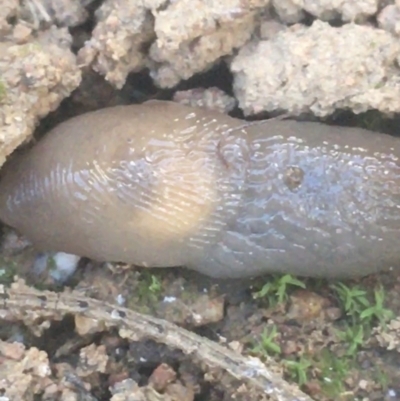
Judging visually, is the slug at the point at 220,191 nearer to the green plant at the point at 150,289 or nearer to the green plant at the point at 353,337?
the green plant at the point at 150,289

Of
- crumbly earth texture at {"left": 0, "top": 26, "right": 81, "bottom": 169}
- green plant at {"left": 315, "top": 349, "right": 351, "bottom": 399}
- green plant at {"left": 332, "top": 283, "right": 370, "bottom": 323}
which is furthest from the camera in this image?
green plant at {"left": 332, "top": 283, "right": 370, "bottom": 323}

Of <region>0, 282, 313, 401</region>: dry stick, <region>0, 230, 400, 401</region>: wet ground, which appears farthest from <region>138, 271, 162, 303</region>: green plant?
<region>0, 282, 313, 401</region>: dry stick

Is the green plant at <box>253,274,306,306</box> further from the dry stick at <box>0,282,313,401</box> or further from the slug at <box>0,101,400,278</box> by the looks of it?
the dry stick at <box>0,282,313,401</box>

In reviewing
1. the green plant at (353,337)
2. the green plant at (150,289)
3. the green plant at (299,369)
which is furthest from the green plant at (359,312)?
the green plant at (150,289)

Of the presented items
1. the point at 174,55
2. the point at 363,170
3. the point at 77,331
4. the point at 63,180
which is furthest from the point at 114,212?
the point at 363,170

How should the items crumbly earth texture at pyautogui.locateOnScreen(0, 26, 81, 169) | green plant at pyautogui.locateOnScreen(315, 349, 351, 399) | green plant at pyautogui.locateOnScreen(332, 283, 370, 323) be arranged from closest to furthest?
crumbly earth texture at pyautogui.locateOnScreen(0, 26, 81, 169) < green plant at pyautogui.locateOnScreen(315, 349, 351, 399) < green plant at pyautogui.locateOnScreen(332, 283, 370, 323)

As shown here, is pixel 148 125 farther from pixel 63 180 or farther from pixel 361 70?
pixel 361 70

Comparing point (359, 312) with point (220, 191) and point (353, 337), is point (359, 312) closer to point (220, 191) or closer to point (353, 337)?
point (353, 337)
